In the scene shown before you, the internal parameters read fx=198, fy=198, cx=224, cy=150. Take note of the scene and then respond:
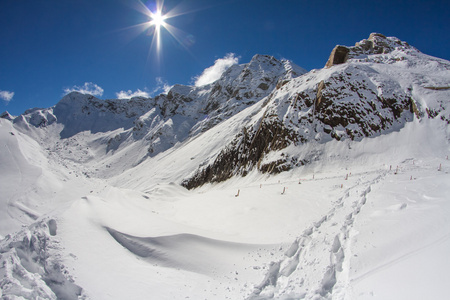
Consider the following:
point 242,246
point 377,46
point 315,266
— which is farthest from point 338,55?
point 315,266

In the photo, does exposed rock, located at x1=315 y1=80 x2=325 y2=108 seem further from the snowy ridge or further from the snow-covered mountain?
the snow-covered mountain

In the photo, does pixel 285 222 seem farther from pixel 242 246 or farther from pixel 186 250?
pixel 186 250

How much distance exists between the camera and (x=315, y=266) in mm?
6582

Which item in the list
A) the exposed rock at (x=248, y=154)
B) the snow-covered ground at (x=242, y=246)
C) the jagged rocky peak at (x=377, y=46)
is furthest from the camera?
the jagged rocky peak at (x=377, y=46)

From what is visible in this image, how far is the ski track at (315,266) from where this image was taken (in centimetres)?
563

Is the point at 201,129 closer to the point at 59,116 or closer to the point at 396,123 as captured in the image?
the point at 396,123

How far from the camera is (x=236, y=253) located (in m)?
8.25

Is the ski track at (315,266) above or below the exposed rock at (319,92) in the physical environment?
below

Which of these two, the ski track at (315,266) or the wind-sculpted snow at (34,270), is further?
Answer: the ski track at (315,266)

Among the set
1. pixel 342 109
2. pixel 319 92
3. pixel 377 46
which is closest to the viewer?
pixel 342 109

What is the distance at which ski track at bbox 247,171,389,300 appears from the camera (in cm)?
563

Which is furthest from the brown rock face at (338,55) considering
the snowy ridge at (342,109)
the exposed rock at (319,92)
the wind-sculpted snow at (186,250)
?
the wind-sculpted snow at (186,250)

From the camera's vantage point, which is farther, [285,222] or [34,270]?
[285,222]

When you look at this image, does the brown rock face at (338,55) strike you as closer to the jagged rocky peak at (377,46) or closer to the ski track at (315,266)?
the jagged rocky peak at (377,46)
